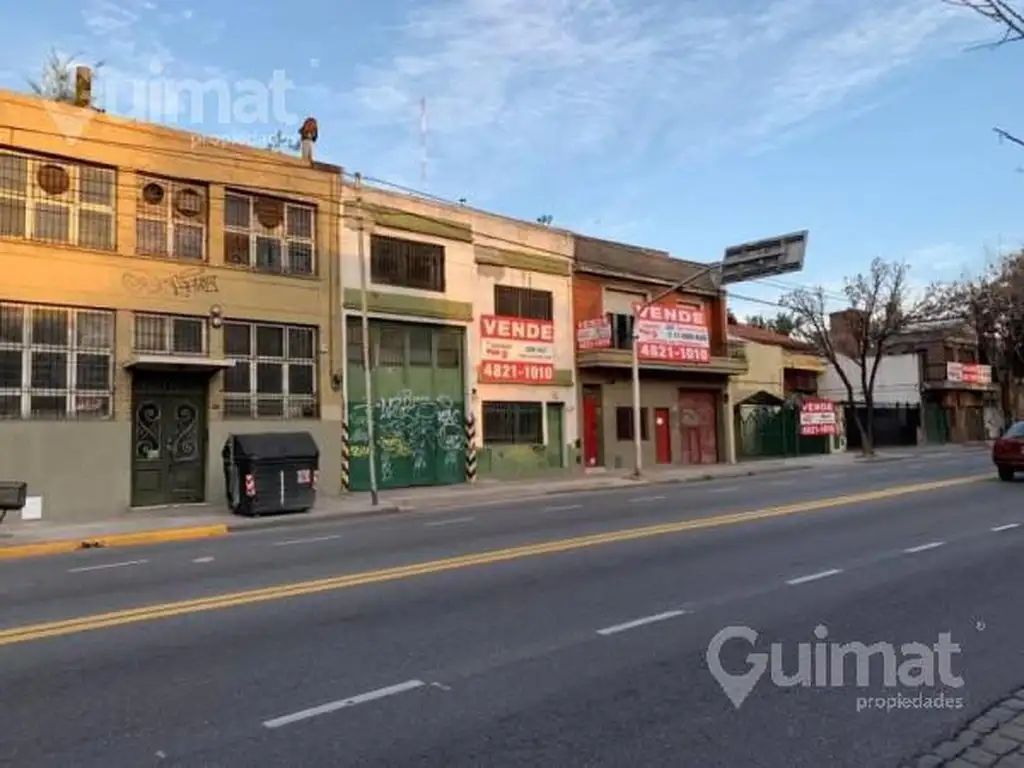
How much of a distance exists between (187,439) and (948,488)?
56.3 ft

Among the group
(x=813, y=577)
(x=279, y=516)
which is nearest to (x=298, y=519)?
(x=279, y=516)

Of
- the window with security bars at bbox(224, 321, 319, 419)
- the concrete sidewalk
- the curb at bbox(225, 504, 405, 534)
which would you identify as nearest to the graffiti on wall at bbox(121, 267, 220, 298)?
the window with security bars at bbox(224, 321, 319, 419)

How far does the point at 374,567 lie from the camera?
1048 centimetres

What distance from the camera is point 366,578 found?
9680mm

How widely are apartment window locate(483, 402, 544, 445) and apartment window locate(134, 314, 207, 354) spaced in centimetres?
900

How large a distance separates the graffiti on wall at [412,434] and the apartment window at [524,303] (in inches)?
153

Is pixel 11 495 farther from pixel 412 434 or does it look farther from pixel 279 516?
pixel 412 434

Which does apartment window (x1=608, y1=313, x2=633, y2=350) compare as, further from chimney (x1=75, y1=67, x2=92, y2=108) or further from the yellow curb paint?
the yellow curb paint

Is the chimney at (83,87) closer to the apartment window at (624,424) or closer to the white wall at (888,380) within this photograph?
the apartment window at (624,424)

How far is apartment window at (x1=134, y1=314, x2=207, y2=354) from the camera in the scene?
19938 mm

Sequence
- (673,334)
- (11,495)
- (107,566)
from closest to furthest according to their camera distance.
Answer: (107,566) < (11,495) < (673,334)

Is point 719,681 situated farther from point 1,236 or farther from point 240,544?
point 1,236

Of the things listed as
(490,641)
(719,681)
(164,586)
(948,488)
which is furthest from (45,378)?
(948,488)

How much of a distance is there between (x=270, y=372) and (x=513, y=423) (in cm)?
849
